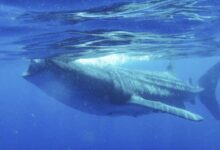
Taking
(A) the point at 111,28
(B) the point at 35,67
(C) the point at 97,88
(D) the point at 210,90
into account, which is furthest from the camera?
(D) the point at 210,90

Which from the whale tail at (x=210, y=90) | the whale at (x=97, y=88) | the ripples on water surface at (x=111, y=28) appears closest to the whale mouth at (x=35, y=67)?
the whale at (x=97, y=88)

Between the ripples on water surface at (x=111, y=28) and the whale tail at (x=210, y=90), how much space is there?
7.13ft

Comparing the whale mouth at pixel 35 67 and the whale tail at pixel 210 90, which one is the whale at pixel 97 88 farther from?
the whale tail at pixel 210 90

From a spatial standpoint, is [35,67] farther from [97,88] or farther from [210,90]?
[210,90]

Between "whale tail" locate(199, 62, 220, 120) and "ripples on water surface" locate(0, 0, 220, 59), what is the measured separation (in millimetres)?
2174

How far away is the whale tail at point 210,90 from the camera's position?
1730cm

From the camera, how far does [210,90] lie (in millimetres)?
17391

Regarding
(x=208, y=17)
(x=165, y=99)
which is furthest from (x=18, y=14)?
(x=208, y=17)

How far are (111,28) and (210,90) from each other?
5527 millimetres

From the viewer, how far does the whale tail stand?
17.3m

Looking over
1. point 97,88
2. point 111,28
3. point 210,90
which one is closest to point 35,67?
point 97,88

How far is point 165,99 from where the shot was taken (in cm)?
1470

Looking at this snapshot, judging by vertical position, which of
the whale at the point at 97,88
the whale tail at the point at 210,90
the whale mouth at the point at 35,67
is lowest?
the whale tail at the point at 210,90

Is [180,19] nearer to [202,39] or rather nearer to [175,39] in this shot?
[175,39]
